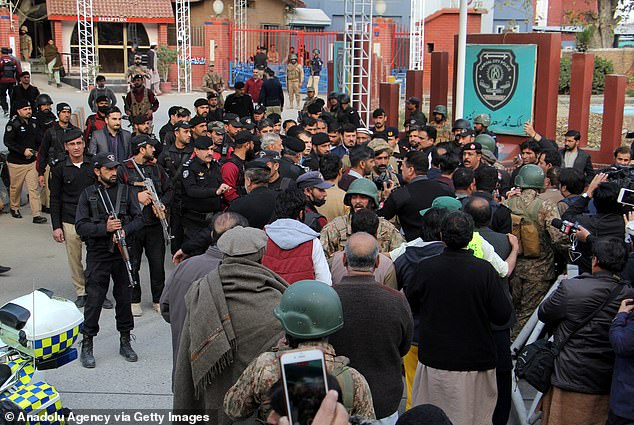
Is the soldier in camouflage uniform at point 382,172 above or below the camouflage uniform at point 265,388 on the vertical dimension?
above

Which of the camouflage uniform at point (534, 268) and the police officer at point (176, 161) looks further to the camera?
the police officer at point (176, 161)

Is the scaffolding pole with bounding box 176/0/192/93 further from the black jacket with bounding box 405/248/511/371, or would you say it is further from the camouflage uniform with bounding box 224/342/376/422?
the camouflage uniform with bounding box 224/342/376/422

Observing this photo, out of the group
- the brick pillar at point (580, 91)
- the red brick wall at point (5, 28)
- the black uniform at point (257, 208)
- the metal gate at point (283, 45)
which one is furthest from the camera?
the metal gate at point (283, 45)

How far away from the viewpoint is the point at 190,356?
4113mm

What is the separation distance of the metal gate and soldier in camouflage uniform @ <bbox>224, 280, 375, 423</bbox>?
2935cm

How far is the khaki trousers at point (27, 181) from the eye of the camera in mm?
11234

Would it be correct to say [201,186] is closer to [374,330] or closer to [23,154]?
[23,154]

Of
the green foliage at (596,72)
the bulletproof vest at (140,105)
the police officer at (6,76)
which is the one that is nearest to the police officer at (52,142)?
the bulletproof vest at (140,105)

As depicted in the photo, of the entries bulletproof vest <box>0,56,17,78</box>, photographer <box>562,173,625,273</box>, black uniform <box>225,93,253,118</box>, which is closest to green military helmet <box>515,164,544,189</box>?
photographer <box>562,173,625,273</box>

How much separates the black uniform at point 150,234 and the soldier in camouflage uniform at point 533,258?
3453mm

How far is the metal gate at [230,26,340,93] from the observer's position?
32594mm

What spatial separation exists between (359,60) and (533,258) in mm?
11346

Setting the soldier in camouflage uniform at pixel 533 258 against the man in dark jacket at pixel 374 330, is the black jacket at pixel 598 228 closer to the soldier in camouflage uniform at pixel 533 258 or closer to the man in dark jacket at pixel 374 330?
the soldier in camouflage uniform at pixel 533 258

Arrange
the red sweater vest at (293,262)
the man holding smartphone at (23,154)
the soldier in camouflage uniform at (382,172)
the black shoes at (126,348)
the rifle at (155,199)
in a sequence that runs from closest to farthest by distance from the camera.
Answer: the red sweater vest at (293,262), the black shoes at (126,348), the rifle at (155,199), the soldier in camouflage uniform at (382,172), the man holding smartphone at (23,154)
